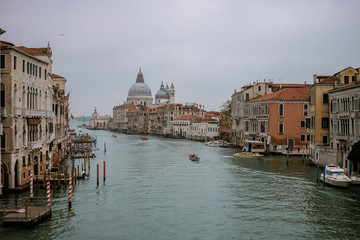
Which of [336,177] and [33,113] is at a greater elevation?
[33,113]

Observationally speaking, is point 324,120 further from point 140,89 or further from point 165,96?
point 140,89

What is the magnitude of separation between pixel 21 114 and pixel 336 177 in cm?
1401

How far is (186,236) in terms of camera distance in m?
12.1

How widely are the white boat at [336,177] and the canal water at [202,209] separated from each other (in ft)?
1.10

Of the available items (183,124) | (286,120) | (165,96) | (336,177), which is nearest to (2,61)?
(336,177)

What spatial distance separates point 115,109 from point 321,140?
112 metres

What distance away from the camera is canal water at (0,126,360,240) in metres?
12.4

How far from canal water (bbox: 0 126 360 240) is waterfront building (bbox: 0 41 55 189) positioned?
1120 mm

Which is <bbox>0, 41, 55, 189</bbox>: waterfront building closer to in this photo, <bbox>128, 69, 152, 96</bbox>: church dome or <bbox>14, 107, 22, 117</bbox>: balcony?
<bbox>14, 107, 22, 117</bbox>: balcony

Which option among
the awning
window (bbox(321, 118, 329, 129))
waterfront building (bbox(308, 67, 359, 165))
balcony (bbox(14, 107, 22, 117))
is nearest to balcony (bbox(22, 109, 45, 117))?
the awning

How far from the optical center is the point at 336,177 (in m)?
18.3

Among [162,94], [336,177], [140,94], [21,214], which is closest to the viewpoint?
[21,214]

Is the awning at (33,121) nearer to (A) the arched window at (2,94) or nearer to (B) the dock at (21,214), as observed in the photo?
(A) the arched window at (2,94)

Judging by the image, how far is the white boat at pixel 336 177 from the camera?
18.0 m
